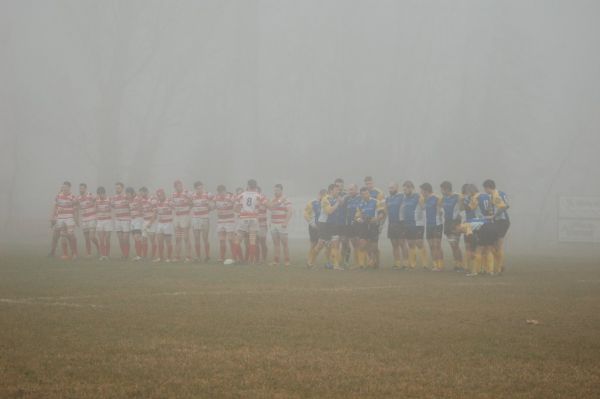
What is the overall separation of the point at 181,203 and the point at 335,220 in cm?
534

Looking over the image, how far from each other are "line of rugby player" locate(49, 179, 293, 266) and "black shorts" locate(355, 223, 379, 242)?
2.33m

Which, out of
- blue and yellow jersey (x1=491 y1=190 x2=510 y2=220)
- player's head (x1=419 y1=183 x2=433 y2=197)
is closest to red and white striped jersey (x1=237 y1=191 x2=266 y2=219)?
player's head (x1=419 y1=183 x2=433 y2=197)

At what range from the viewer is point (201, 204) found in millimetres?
22922

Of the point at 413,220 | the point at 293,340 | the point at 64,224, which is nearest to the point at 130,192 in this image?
the point at 64,224

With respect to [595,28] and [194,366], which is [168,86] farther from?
[595,28]

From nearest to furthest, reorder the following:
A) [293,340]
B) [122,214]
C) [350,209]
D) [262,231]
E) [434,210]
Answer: [293,340]
[434,210]
[350,209]
[262,231]
[122,214]

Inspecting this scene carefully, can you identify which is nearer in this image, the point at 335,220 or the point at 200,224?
the point at 335,220

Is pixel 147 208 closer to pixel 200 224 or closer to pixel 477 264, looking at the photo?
pixel 200 224

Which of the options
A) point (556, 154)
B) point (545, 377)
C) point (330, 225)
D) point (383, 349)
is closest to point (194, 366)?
point (383, 349)

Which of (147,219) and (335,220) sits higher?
(147,219)

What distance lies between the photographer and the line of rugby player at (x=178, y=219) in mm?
22000

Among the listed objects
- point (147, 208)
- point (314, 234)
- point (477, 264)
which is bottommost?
point (477, 264)

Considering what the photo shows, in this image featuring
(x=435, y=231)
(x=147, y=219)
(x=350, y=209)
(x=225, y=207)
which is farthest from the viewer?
(x=147, y=219)

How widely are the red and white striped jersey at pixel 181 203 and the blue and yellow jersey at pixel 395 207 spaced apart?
258 inches
